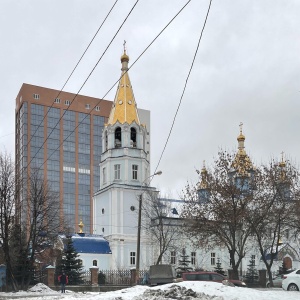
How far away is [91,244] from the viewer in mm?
64938

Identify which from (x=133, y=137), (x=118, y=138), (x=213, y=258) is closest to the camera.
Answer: (x=133, y=137)

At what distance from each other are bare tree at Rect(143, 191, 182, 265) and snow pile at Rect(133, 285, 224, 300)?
140 ft

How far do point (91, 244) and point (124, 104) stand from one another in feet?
50.7

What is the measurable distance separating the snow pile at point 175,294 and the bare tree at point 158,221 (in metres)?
42.8

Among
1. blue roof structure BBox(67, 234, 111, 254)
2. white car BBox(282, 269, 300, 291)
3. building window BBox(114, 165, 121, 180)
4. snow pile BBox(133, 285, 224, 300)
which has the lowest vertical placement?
white car BBox(282, 269, 300, 291)

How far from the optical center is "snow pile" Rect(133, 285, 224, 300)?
672 inches

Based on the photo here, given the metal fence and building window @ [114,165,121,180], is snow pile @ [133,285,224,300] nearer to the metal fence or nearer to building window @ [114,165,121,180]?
the metal fence

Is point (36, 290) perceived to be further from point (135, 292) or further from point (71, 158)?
point (71, 158)

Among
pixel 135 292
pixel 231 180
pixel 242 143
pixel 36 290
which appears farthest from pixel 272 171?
pixel 242 143

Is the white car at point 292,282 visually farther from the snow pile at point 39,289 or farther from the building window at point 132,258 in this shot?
the building window at point 132,258

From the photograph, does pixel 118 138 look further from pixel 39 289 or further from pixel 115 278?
pixel 39 289

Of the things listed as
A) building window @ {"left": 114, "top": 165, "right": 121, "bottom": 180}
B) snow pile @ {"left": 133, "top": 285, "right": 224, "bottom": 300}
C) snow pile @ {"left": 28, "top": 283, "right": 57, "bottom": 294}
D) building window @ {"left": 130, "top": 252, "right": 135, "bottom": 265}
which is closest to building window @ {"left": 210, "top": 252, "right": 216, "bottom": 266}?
building window @ {"left": 130, "top": 252, "right": 135, "bottom": 265}

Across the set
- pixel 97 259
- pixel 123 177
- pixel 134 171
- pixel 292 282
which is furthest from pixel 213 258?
pixel 292 282

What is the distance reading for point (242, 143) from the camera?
75.9m
